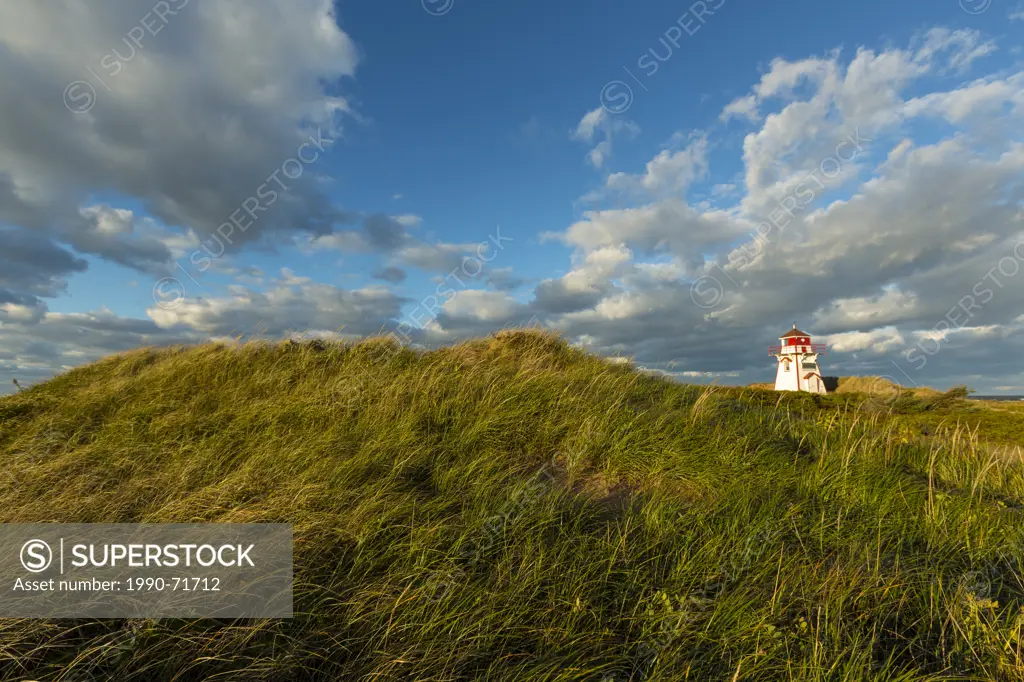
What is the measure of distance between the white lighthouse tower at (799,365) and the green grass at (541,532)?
45628 mm

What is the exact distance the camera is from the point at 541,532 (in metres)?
3.12

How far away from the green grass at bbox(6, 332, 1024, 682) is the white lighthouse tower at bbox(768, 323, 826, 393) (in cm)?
4563

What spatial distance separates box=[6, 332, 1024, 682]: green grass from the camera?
2.25 m

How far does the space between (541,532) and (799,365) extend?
5170 cm

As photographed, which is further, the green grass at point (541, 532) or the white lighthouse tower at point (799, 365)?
the white lighthouse tower at point (799, 365)

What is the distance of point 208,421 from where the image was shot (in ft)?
18.1

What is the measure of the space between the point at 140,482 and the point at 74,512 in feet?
1.64

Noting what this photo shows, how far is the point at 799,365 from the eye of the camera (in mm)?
46219

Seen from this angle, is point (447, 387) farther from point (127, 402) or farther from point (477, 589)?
point (127, 402)

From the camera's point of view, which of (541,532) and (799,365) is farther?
(799,365)

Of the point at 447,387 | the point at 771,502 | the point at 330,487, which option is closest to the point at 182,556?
the point at 330,487

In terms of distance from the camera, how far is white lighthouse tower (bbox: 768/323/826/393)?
4556 centimetres

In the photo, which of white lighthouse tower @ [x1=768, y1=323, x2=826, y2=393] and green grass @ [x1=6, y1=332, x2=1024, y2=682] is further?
white lighthouse tower @ [x1=768, y1=323, x2=826, y2=393]

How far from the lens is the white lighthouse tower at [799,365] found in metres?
45.6
